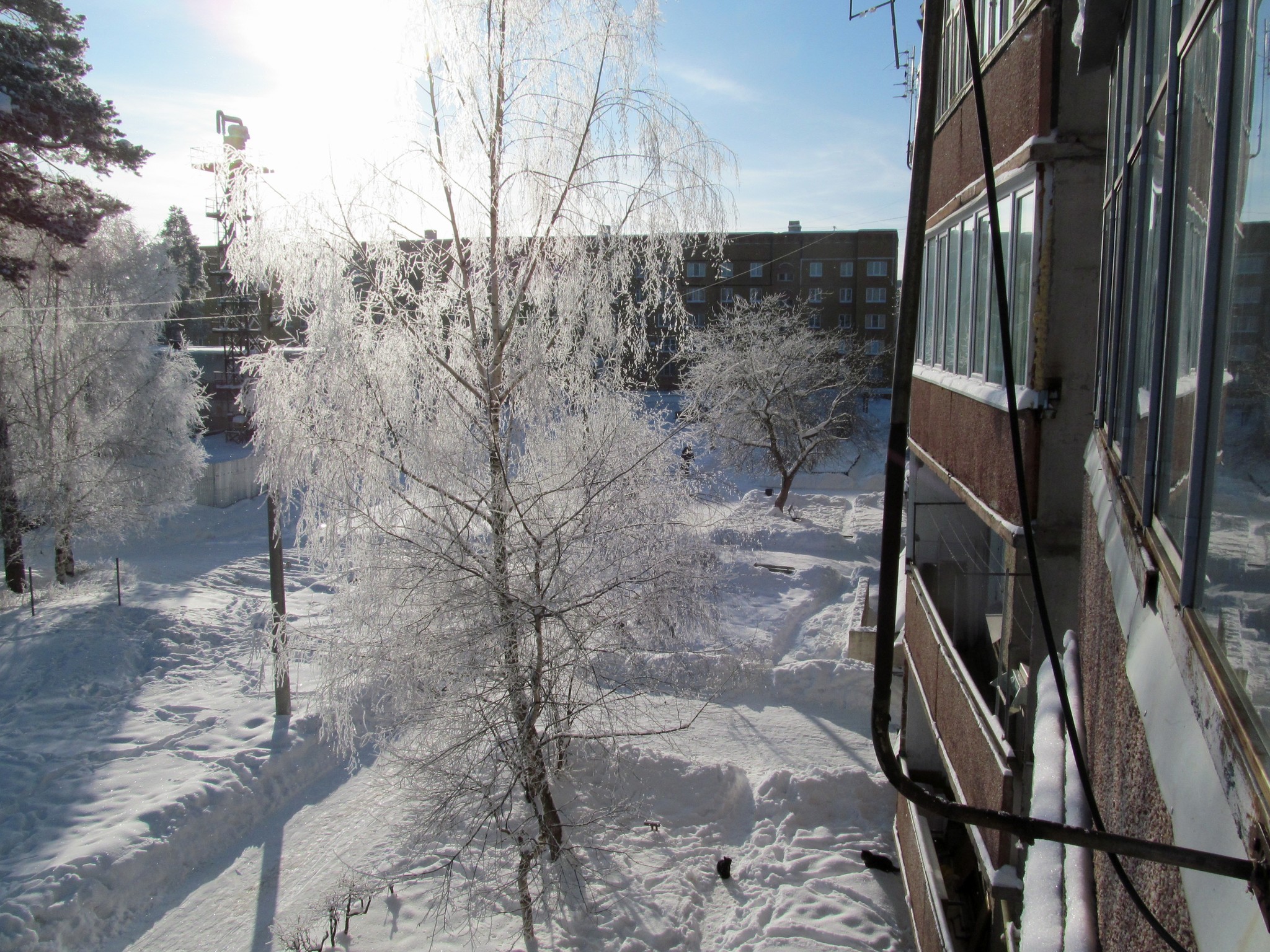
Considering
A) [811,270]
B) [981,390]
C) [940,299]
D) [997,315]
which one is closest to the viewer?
[997,315]

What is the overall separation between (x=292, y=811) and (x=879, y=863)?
676cm

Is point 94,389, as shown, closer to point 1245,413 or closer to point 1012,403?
point 1012,403

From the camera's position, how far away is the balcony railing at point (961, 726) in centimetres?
428

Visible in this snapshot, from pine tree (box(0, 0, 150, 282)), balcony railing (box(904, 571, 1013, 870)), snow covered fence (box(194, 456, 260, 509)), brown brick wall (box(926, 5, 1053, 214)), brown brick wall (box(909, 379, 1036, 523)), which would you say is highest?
pine tree (box(0, 0, 150, 282))

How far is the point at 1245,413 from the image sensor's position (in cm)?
110

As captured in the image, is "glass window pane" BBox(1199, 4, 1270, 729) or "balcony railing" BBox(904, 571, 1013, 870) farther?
"balcony railing" BBox(904, 571, 1013, 870)

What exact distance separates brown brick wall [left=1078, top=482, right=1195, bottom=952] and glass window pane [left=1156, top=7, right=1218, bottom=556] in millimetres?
496

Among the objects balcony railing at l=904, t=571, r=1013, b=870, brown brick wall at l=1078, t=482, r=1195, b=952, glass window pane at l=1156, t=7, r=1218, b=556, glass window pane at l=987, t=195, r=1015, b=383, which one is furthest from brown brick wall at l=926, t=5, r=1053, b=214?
balcony railing at l=904, t=571, r=1013, b=870

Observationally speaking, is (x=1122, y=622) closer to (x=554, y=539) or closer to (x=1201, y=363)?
(x=1201, y=363)

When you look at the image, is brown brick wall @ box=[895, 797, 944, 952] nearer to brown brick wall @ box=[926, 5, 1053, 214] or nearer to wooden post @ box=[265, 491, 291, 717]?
brown brick wall @ box=[926, 5, 1053, 214]

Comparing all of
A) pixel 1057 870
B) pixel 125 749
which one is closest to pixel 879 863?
pixel 1057 870

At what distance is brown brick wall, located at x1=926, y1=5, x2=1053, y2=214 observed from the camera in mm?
4105

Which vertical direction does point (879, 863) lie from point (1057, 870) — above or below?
below

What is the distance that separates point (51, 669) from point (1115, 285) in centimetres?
1469
